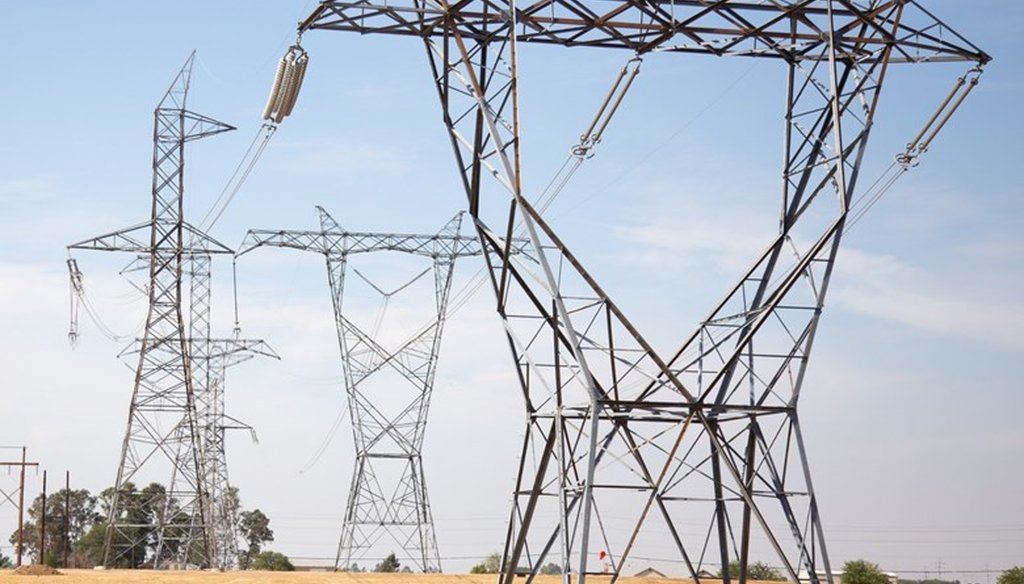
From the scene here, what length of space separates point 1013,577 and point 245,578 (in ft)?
114

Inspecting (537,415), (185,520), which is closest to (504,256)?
(537,415)

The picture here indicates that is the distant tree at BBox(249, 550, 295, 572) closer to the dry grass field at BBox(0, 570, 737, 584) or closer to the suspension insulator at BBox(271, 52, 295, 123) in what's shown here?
Result: the dry grass field at BBox(0, 570, 737, 584)

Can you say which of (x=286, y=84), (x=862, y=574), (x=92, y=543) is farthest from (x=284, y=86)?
(x=92, y=543)

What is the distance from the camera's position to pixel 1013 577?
60438 millimetres

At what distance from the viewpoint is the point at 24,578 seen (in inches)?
1550

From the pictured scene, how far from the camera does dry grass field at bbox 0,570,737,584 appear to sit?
38.9 metres

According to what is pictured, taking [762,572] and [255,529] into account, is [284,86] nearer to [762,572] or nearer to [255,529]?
[762,572]

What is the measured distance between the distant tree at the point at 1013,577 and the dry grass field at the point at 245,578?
775 inches

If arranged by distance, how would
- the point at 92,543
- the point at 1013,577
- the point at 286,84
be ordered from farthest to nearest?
the point at 92,543 → the point at 1013,577 → the point at 286,84

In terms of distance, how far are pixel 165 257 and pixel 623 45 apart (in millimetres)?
39109

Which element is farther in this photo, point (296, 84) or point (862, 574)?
point (862, 574)

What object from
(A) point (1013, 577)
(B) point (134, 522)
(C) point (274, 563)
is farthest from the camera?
(B) point (134, 522)

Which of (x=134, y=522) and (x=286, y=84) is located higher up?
(x=286, y=84)

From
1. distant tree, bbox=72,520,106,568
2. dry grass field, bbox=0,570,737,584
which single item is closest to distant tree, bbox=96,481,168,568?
distant tree, bbox=72,520,106,568
